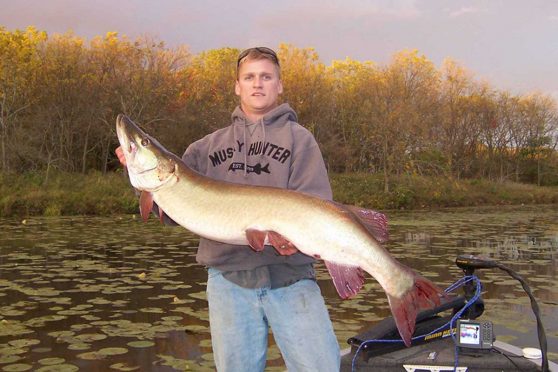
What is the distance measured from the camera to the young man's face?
8.92ft

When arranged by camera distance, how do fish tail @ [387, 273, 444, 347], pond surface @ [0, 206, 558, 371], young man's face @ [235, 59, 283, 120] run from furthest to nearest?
1. pond surface @ [0, 206, 558, 371]
2. young man's face @ [235, 59, 283, 120]
3. fish tail @ [387, 273, 444, 347]

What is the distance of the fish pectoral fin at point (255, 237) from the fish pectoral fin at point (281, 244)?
3 cm

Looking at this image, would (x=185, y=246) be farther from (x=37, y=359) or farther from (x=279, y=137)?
(x=279, y=137)

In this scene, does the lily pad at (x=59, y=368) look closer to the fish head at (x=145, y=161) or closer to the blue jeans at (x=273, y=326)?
the blue jeans at (x=273, y=326)

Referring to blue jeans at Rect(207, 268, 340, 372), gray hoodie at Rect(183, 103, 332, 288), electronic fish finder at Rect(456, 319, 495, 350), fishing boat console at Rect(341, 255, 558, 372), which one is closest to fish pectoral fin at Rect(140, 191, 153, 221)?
gray hoodie at Rect(183, 103, 332, 288)

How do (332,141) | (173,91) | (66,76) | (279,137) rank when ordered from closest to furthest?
(279,137) → (66,76) → (173,91) → (332,141)

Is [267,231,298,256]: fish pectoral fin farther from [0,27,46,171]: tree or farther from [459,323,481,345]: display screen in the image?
[0,27,46,171]: tree

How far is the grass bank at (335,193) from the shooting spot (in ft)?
63.9

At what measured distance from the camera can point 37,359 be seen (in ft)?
15.1

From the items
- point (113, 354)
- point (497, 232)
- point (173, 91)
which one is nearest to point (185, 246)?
point (113, 354)

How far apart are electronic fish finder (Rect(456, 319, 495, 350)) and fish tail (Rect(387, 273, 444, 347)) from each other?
1.14 meters

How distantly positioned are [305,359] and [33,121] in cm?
2631

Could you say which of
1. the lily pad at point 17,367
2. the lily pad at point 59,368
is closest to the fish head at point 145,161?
the lily pad at point 59,368

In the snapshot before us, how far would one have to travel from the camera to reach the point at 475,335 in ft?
10.7
